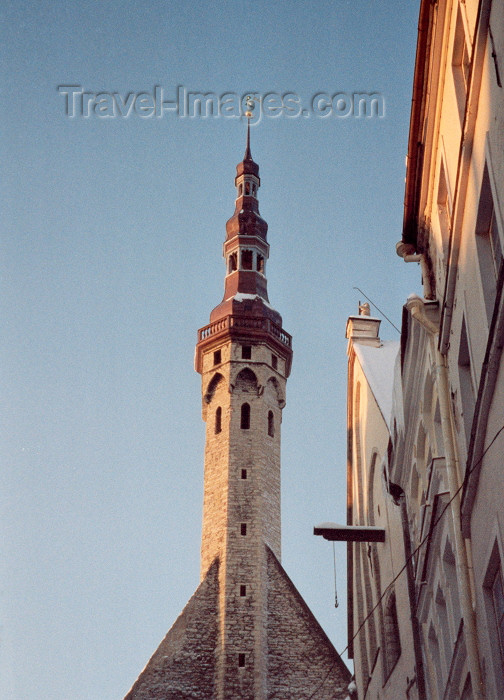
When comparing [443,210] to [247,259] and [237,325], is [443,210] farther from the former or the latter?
[247,259]

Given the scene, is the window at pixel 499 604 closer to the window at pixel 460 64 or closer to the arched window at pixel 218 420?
the window at pixel 460 64

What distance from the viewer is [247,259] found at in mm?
44562

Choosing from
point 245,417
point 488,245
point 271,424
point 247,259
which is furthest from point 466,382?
point 247,259

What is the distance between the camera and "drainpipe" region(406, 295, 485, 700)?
935cm

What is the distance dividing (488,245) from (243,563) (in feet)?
80.4

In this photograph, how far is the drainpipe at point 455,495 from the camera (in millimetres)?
9352

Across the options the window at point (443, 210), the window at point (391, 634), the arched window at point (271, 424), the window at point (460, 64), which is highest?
the arched window at point (271, 424)

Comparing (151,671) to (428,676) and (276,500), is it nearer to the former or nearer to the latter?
(276,500)

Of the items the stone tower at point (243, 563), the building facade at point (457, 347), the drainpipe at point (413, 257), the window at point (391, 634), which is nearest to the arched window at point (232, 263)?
the stone tower at point (243, 563)

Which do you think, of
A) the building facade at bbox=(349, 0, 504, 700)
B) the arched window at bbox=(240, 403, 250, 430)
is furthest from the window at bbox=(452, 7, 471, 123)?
the arched window at bbox=(240, 403, 250, 430)

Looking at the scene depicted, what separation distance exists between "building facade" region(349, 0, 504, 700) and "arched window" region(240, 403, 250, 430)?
2142 cm

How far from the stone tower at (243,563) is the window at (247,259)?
122 inches

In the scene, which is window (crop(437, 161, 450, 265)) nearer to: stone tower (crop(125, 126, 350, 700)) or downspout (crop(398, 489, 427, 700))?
downspout (crop(398, 489, 427, 700))

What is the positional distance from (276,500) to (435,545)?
23091mm
